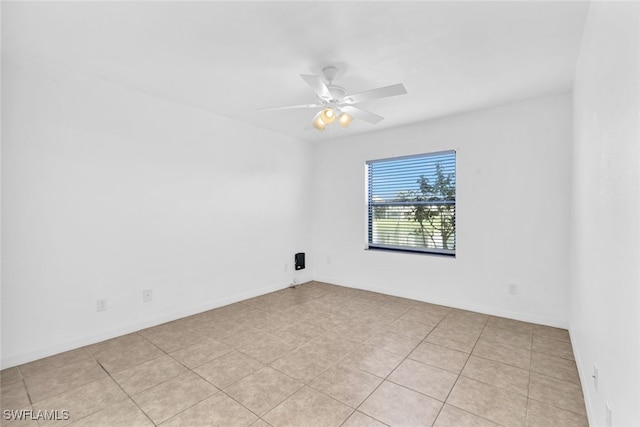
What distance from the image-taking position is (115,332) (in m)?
2.88

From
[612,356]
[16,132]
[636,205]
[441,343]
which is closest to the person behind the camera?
[636,205]

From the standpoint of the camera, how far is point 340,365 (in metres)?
2.38

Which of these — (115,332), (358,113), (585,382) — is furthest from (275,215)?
(585,382)

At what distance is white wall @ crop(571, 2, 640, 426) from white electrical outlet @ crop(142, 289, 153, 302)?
142 inches

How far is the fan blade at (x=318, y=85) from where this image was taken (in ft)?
6.99

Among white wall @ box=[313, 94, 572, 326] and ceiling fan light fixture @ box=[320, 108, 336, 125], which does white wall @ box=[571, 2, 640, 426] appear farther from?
ceiling fan light fixture @ box=[320, 108, 336, 125]

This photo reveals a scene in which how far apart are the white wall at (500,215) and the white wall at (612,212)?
4.38ft

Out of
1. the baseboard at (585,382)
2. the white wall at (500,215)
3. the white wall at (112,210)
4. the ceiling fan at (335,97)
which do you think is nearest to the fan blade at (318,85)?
the ceiling fan at (335,97)

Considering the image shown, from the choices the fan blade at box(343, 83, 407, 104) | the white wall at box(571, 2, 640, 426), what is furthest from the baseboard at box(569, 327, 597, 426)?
the fan blade at box(343, 83, 407, 104)

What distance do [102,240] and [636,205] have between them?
11.9 feet

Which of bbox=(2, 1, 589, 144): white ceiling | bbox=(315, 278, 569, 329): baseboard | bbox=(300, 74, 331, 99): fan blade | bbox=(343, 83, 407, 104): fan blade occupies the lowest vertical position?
bbox=(315, 278, 569, 329): baseboard

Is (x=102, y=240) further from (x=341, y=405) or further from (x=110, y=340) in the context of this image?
(x=341, y=405)

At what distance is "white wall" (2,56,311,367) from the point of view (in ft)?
7.79

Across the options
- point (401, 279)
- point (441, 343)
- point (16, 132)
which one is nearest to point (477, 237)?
point (401, 279)
